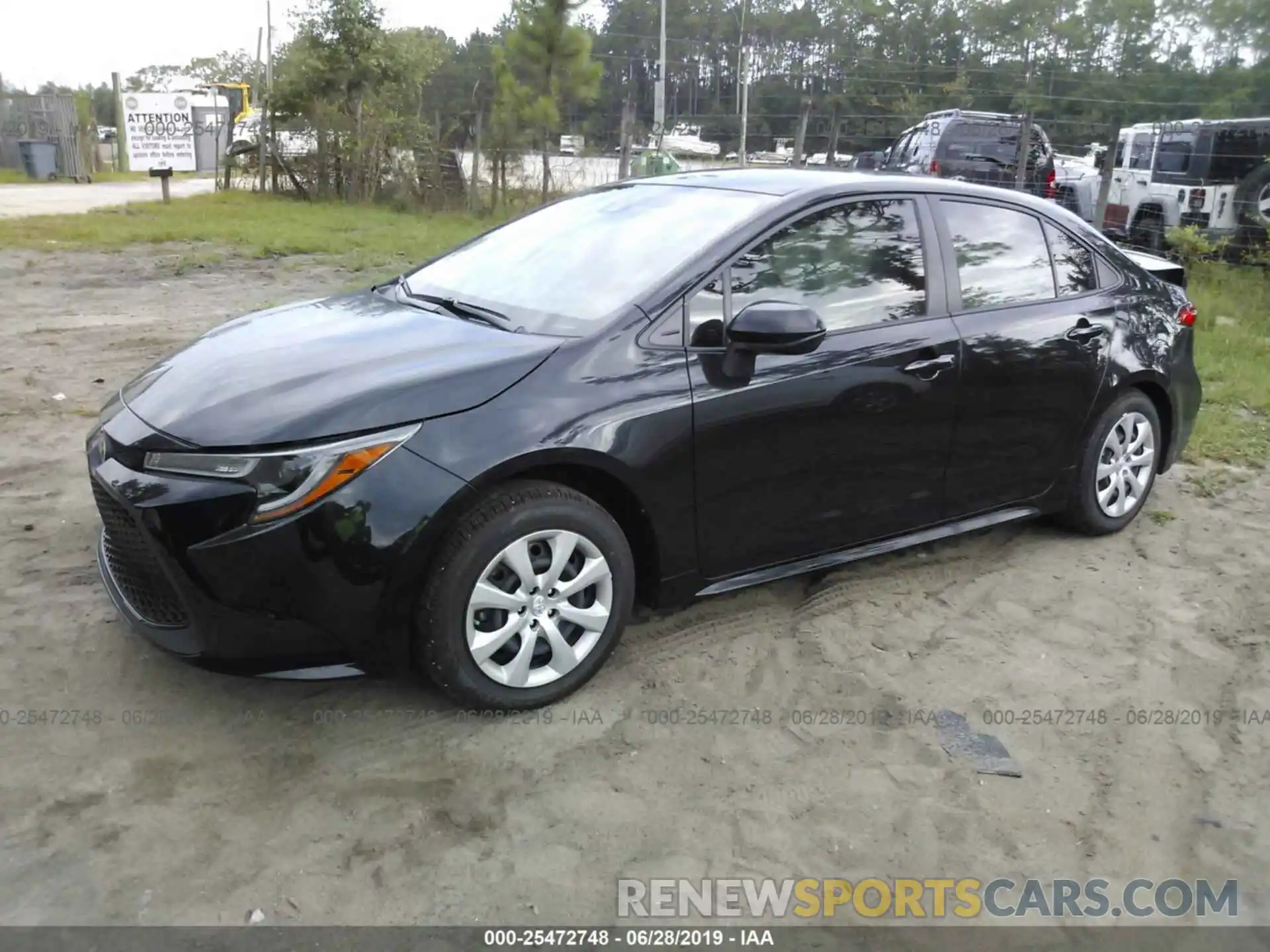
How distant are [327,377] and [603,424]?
0.81 metres

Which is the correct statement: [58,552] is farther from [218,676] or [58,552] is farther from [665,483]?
[665,483]

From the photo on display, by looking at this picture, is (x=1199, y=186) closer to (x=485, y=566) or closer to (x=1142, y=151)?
(x=1142, y=151)

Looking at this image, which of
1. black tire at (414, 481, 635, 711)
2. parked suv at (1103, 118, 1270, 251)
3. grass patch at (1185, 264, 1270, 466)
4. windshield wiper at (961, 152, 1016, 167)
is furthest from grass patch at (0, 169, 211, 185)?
black tire at (414, 481, 635, 711)

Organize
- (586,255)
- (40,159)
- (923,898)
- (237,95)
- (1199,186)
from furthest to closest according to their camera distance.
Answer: (237,95) → (40,159) → (1199,186) → (586,255) → (923,898)

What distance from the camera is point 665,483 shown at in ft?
10.8

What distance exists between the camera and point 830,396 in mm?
3605

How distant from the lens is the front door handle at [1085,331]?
434cm

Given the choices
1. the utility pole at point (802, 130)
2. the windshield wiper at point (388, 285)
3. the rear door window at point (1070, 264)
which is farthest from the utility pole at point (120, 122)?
the rear door window at point (1070, 264)

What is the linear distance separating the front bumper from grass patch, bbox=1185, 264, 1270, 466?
4.85 meters

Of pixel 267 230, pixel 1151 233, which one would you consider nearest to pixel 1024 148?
pixel 1151 233

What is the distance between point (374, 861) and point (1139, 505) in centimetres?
383

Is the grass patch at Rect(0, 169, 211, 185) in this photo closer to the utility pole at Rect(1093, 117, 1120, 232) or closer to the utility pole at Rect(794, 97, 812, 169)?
the utility pole at Rect(794, 97, 812, 169)

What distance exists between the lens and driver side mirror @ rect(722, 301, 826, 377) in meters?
3.24

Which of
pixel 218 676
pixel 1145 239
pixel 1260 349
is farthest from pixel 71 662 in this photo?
pixel 1145 239
